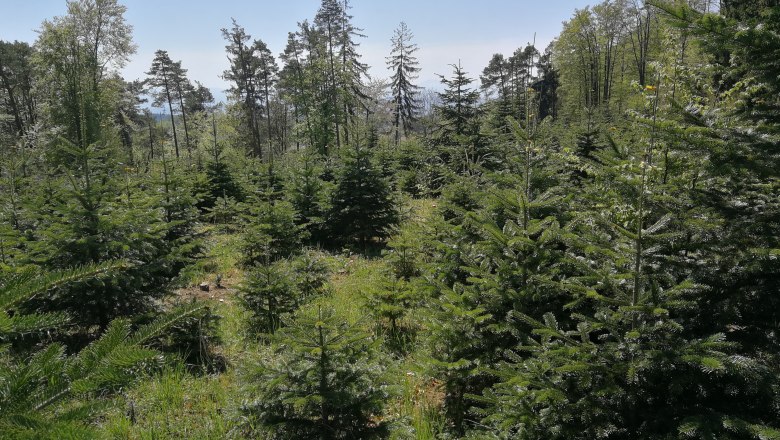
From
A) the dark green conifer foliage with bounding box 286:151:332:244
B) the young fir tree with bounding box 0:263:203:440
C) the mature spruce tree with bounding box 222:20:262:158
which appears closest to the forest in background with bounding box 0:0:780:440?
the young fir tree with bounding box 0:263:203:440

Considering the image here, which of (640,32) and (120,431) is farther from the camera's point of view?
(640,32)

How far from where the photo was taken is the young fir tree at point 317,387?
317 centimetres

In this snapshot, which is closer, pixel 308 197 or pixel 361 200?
pixel 361 200

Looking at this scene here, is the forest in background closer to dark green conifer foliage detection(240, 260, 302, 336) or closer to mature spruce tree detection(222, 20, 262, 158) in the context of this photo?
dark green conifer foliage detection(240, 260, 302, 336)

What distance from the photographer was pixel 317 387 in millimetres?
3168

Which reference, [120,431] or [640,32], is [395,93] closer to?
[640,32]

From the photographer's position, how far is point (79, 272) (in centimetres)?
144

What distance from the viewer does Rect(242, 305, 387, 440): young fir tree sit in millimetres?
3166

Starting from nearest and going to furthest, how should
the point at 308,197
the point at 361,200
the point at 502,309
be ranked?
the point at 502,309 → the point at 361,200 → the point at 308,197

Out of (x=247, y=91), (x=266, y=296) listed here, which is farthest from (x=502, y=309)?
(x=247, y=91)

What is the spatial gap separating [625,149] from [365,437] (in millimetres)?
3361

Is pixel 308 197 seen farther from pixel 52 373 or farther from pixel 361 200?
pixel 52 373

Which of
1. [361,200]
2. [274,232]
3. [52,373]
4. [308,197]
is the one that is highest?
[308,197]

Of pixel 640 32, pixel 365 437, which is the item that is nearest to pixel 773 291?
pixel 365 437
